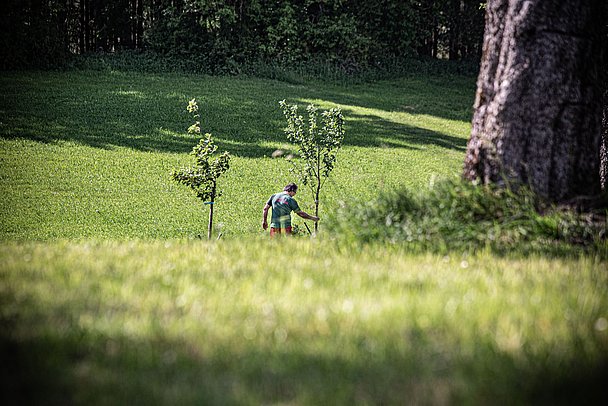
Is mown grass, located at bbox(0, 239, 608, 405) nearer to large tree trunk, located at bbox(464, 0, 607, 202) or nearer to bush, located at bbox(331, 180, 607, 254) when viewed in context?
bush, located at bbox(331, 180, 607, 254)

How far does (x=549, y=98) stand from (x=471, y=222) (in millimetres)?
1441

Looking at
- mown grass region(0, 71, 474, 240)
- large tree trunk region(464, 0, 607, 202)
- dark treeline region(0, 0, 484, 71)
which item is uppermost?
dark treeline region(0, 0, 484, 71)

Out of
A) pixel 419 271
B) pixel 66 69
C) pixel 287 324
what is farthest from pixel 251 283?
pixel 66 69

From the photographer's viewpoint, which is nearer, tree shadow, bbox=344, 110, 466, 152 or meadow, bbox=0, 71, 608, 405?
meadow, bbox=0, 71, 608, 405

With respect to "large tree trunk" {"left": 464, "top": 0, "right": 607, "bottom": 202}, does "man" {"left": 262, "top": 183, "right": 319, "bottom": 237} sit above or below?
below

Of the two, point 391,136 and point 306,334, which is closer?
point 306,334

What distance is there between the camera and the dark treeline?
34.4 m

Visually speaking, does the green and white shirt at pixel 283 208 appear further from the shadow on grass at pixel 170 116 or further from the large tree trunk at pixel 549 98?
the shadow on grass at pixel 170 116

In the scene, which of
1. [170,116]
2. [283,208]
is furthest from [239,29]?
[283,208]

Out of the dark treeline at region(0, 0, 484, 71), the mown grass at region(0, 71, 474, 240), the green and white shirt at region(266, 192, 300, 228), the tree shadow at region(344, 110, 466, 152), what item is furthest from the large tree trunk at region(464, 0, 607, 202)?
the dark treeline at region(0, 0, 484, 71)

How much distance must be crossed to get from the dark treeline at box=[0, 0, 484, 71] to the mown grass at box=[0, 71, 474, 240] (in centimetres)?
372

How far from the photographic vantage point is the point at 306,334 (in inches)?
127

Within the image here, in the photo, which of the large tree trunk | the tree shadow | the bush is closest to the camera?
the bush

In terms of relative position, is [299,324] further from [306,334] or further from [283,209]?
[283,209]
